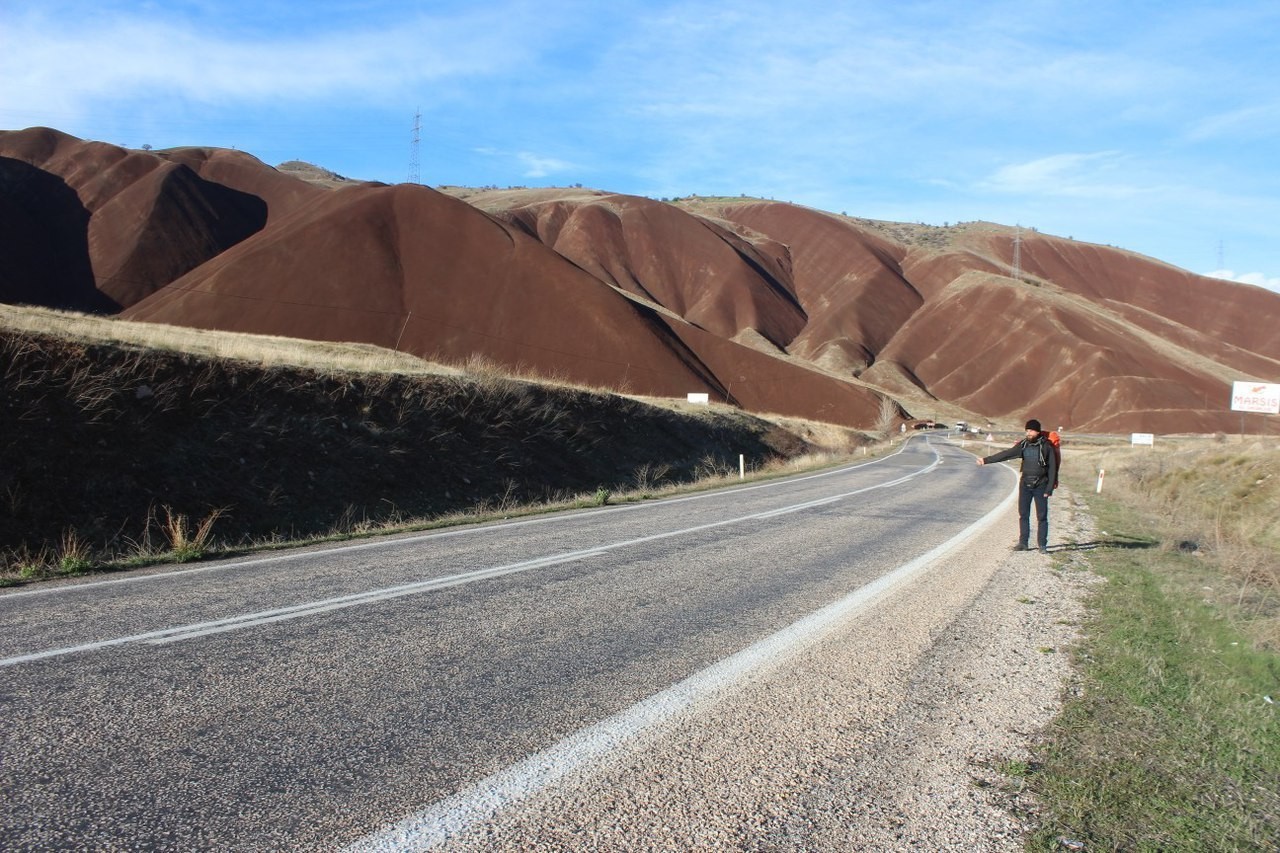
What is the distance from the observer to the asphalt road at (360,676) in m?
2.89

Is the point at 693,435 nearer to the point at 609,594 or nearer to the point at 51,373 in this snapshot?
the point at 51,373

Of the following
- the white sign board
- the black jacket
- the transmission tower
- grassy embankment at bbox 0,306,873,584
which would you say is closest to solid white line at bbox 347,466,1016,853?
the black jacket

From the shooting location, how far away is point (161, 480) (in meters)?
11.8

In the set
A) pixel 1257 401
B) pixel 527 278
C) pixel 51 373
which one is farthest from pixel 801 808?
pixel 527 278

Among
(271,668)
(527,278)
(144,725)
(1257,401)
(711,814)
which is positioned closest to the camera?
(711,814)

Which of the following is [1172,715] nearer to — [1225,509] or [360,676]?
[360,676]

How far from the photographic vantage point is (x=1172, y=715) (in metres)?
4.20

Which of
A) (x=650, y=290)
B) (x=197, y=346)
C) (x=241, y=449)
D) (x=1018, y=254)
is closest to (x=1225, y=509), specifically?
(x=241, y=449)

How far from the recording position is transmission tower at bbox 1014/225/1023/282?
10970cm

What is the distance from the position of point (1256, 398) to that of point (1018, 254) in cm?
10181

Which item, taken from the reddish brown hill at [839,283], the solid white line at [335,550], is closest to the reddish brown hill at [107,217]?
the reddish brown hill at [839,283]

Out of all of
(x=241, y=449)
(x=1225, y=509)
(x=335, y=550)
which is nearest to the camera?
(x=335, y=550)

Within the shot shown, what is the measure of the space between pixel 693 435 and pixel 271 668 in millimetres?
25943

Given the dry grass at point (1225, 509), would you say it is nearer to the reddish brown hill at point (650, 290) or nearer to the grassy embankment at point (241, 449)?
the grassy embankment at point (241, 449)
